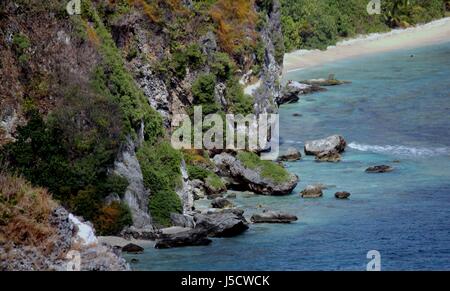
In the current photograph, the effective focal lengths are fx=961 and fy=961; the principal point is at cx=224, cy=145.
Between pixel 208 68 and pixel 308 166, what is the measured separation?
13.5 m

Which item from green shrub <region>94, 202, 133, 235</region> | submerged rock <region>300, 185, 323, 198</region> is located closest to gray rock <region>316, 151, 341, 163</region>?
submerged rock <region>300, 185, 323, 198</region>

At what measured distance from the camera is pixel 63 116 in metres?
67.8

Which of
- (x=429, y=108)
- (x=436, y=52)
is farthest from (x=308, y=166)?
(x=436, y=52)

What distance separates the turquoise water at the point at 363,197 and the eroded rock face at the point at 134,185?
21.2 feet

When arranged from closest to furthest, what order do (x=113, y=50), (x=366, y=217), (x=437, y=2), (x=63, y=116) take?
(x=63, y=116) < (x=366, y=217) < (x=113, y=50) < (x=437, y=2)

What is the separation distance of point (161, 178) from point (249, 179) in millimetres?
11955

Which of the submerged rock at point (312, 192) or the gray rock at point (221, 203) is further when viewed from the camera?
the submerged rock at point (312, 192)

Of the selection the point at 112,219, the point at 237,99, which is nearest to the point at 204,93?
the point at 237,99

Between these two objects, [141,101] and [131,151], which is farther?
[141,101]

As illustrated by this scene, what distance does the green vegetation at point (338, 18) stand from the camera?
168m

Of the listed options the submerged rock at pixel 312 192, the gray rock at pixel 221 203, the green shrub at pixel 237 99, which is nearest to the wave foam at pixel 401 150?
the green shrub at pixel 237 99

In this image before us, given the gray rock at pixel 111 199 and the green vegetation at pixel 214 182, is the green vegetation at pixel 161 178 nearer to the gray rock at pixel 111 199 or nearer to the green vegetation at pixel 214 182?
the gray rock at pixel 111 199

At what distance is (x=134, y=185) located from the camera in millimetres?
70188
